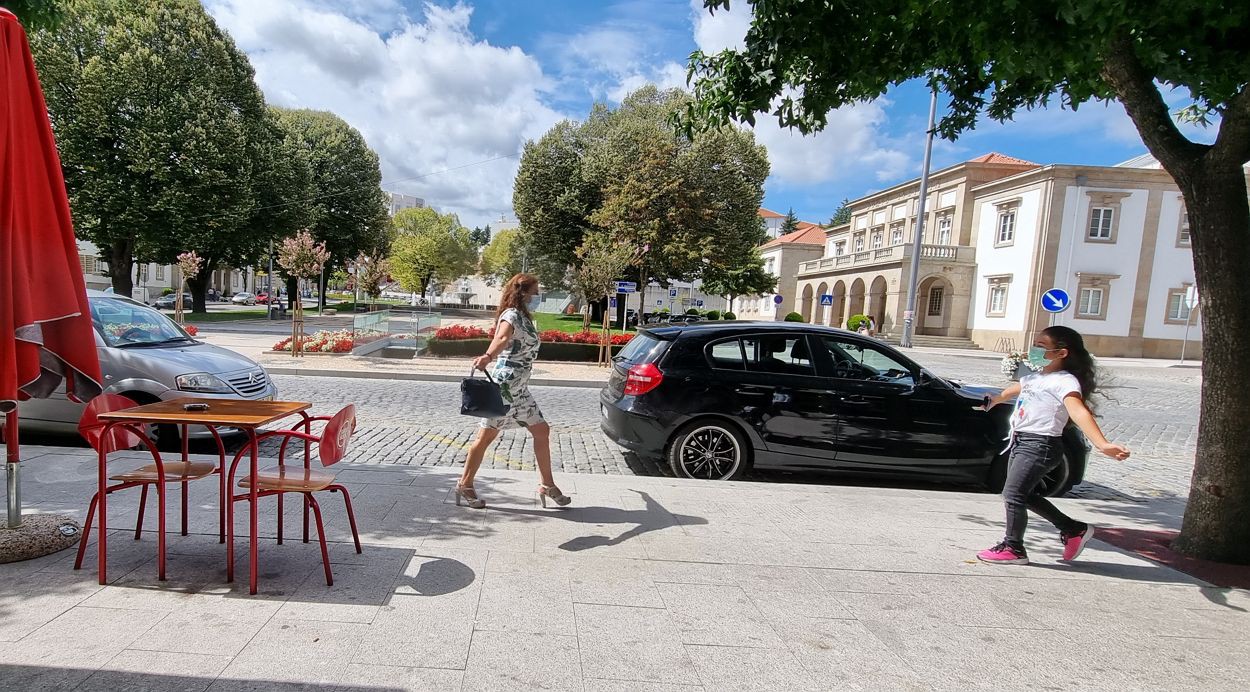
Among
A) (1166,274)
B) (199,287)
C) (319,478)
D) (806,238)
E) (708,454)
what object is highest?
(806,238)

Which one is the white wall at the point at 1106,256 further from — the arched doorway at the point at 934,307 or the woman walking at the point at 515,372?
the woman walking at the point at 515,372

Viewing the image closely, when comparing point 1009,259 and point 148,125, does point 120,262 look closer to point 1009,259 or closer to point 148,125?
point 148,125

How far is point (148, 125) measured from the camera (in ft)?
85.7

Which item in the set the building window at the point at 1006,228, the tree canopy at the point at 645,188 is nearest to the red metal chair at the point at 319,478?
the tree canopy at the point at 645,188

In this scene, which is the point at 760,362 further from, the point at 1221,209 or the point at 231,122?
the point at 231,122

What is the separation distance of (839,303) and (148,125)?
4411cm

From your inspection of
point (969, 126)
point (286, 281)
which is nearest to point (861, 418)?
point (969, 126)

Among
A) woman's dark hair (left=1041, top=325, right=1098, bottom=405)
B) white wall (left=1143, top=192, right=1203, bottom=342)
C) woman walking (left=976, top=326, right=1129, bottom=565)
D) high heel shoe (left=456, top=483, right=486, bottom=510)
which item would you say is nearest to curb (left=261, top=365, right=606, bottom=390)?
high heel shoe (left=456, top=483, right=486, bottom=510)

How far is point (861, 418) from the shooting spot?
609 cm

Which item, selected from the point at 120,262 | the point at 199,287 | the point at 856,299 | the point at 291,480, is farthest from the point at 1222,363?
the point at 856,299

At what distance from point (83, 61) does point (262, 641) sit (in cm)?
3413

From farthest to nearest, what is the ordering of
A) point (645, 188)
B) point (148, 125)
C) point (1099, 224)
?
point (1099, 224) → point (645, 188) → point (148, 125)

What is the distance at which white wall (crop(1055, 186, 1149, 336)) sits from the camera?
112ft

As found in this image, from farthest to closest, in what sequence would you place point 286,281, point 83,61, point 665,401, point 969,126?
1. point 286,281
2. point 83,61
3. point 969,126
4. point 665,401
